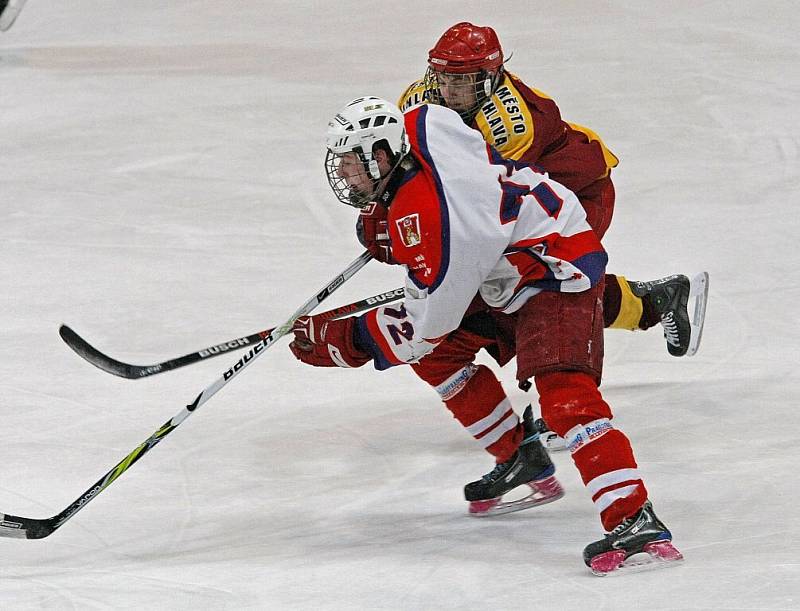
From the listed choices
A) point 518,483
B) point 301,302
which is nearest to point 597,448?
point 518,483

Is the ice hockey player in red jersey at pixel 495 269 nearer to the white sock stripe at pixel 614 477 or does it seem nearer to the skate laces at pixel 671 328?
the white sock stripe at pixel 614 477

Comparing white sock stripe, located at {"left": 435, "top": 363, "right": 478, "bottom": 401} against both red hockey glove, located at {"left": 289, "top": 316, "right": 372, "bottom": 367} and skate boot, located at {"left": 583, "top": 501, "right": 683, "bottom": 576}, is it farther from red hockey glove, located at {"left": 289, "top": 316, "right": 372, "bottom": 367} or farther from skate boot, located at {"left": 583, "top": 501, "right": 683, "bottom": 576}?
skate boot, located at {"left": 583, "top": 501, "right": 683, "bottom": 576}

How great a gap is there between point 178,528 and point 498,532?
788mm

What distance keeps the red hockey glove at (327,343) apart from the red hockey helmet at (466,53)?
81cm

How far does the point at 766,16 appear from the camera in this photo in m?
8.19

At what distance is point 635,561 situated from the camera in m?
2.85

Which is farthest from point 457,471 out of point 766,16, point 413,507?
point 766,16

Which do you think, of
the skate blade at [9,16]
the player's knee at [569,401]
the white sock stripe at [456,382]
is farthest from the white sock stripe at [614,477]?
the skate blade at [9,16]

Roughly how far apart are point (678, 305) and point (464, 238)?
1.36 metres

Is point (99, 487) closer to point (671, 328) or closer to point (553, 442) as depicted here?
point (553, 442)

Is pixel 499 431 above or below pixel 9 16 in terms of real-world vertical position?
below

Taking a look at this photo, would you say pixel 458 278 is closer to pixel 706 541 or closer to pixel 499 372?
pixel 706 541

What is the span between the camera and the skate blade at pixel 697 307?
4.07m

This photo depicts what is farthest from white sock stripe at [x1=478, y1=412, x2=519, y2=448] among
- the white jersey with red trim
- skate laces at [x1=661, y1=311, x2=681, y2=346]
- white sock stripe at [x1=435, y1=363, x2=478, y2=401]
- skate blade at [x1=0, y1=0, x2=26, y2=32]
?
skate blade at [x1=0, y1=0, x2=26, y2=32]
